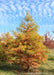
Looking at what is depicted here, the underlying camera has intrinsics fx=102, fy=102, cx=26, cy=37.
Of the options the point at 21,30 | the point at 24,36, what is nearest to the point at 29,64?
the point at 24,36

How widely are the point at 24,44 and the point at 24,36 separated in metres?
0.93

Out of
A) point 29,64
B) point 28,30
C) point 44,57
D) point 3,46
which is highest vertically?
point 28,30

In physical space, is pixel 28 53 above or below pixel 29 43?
below

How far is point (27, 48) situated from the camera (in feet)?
37.9

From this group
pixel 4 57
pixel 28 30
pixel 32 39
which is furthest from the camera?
pixel 4 57

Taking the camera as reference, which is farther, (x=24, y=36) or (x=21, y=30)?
(x=21, y=30)

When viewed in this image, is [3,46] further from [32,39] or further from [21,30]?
[32,39]

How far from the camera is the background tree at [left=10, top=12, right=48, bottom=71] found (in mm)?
11229

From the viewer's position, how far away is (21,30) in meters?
12.3

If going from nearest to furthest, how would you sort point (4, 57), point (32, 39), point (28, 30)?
point (32, 39) < point (28, 30) < point (4, 57)

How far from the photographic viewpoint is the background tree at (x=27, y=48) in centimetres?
1123

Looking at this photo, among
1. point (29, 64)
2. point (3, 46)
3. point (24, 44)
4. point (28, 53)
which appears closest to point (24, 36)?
point (24, 44)

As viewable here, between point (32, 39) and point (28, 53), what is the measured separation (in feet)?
5.34

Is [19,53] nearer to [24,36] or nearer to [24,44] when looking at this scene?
[24,44]
